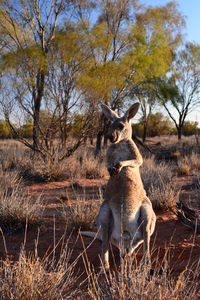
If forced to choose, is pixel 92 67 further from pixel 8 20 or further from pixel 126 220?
pixel 126 220

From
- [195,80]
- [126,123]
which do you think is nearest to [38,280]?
[126,123]

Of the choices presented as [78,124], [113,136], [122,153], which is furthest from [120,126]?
[78,124]

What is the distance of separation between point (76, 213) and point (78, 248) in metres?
0.80

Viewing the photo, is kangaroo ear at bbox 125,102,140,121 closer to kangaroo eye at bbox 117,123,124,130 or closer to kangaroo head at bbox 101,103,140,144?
kangaroo head at bbox 101,103,140,144

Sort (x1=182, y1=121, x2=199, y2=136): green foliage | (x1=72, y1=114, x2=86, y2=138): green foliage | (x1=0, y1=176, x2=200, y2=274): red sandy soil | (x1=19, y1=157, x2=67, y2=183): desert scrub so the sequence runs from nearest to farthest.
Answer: (x1=0, y1=176, x2=200, y2=274): red sandy soil
(x1=19, y1=157, x2=67, y2=183): desert scrub
(x1=72, y1=114, x2=86, y2=138): green foliage
(x1=182, y1=121, x2=199, y2=136): green foliage

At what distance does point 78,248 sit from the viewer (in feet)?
13.4

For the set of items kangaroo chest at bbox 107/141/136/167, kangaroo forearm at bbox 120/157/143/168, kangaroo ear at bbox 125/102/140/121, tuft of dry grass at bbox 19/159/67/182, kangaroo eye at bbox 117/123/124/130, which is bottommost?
tuft of dry grass at bbox 19/159/67/182

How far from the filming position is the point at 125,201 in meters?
3.05

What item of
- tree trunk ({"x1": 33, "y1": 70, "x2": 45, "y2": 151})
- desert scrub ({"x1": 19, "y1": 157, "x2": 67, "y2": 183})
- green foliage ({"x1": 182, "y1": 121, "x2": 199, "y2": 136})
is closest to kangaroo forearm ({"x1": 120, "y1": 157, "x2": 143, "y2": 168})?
desert scrub ({"x1": 19, "y1": 157, "x2": 67, "y2": 183})

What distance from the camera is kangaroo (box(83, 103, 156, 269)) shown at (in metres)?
3.05

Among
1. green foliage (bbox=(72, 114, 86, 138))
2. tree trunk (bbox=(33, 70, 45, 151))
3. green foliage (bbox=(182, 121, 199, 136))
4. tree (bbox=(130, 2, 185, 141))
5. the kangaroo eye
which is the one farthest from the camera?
green foliage (bbox=(182, 121, 199, 136))

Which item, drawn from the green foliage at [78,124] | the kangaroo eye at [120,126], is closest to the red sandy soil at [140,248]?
the kangaroo eye at [120,126]

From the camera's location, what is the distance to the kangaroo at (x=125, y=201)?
3.05 m

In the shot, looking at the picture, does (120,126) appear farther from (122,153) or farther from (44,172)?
(44,172)
